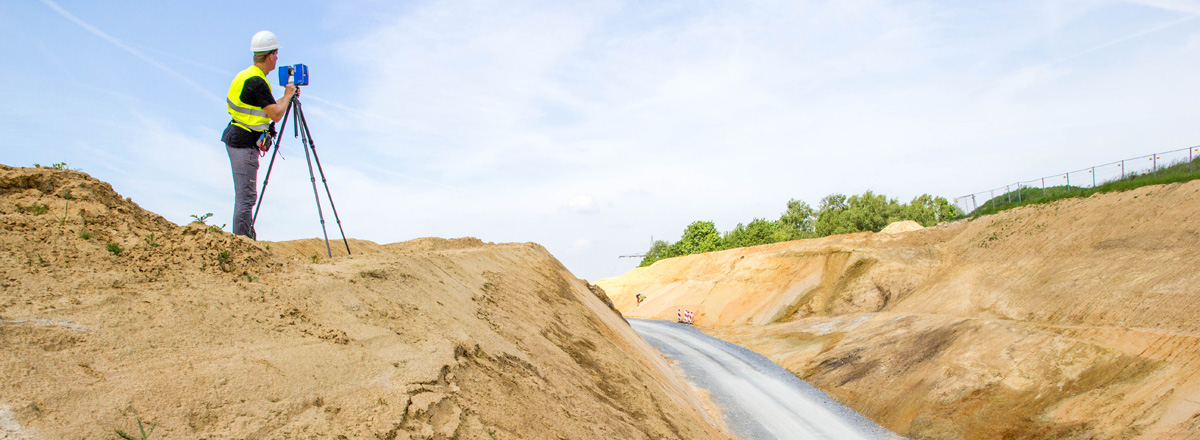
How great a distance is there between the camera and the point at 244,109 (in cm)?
851

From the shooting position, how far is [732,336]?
38.9 metres

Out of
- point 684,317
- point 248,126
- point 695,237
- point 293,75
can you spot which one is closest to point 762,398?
point 293,75

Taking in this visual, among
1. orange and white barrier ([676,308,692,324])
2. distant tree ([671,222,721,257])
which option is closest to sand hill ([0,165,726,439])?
orange and white barrier ([676,308,692,324])

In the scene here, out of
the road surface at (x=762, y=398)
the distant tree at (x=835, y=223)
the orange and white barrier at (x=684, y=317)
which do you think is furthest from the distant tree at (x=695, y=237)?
the road surface at (x=762, y=398)

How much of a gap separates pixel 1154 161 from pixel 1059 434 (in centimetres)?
2387

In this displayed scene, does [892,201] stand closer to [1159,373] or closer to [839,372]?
[839,372]

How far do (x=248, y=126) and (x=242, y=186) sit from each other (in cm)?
77

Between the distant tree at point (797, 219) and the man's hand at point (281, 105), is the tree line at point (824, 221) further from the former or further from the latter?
the man's hand at point (281, 105)

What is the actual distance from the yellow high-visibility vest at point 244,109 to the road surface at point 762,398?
549 inches

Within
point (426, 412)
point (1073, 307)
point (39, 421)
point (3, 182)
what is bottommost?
point (1073, 307)

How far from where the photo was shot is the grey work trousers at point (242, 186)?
852 cm

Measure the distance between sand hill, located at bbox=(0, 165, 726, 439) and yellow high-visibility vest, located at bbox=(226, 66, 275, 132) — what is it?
1.78 m

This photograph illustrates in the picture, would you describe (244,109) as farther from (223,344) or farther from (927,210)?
(927,210)

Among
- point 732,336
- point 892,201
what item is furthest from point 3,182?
point 892,201
